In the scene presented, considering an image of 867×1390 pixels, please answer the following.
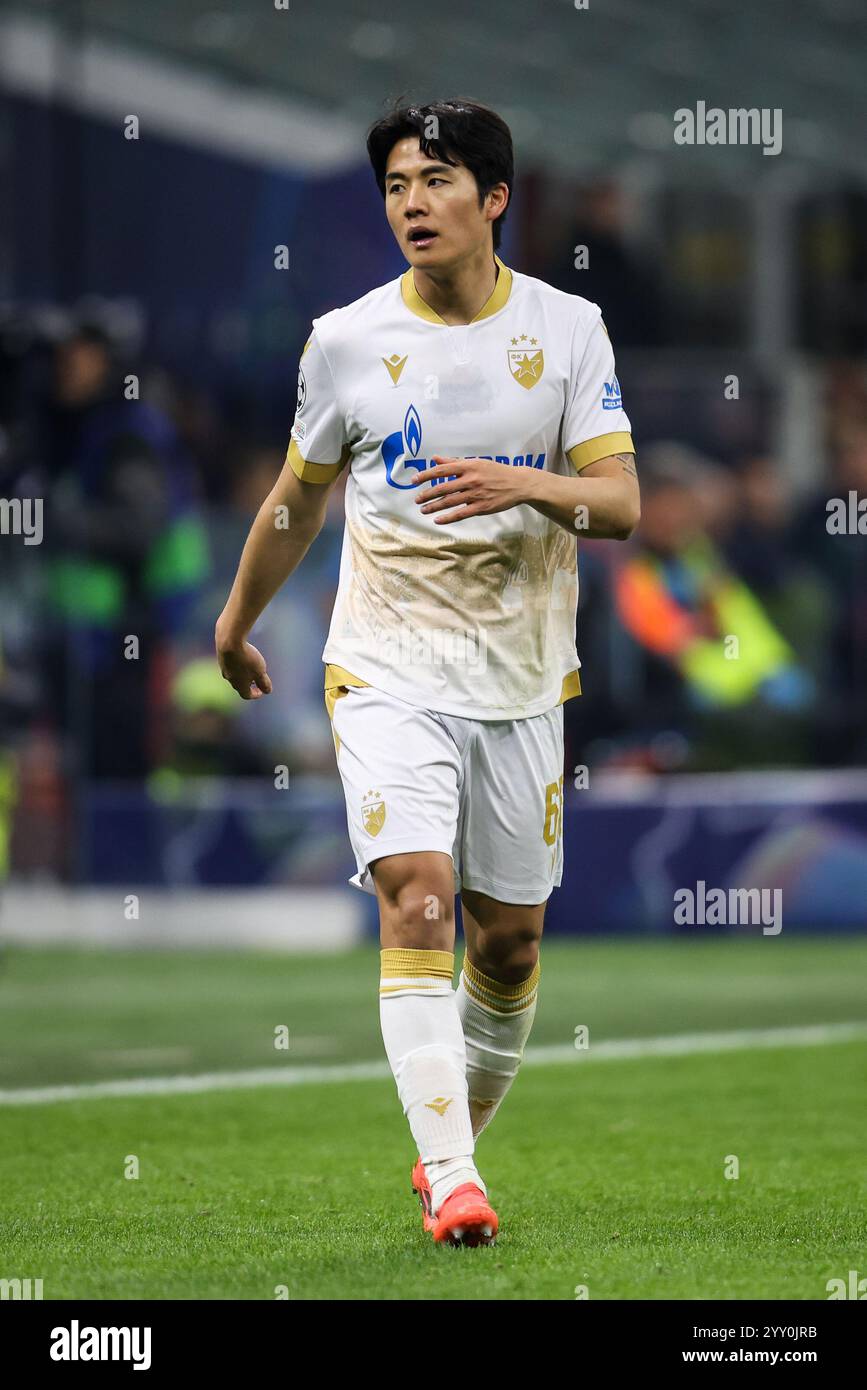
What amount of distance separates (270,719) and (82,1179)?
8.47 m

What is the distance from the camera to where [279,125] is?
15.6 meters

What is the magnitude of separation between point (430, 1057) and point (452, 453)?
129 cm

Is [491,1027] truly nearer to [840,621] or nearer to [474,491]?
[474,491]

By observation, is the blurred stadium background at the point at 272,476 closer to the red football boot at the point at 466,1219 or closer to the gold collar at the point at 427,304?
the gold collar at the point at 427,304

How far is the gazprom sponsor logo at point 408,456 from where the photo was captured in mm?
5199

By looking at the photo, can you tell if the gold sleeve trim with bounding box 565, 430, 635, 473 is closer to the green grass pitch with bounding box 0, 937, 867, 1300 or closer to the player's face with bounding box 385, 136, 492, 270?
the player's face with bounding box 385, 136, 492, 270

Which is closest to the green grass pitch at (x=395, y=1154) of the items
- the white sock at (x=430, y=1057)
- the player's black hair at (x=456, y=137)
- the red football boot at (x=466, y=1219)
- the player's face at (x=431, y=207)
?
the red football boot at (x=466, y=1219)

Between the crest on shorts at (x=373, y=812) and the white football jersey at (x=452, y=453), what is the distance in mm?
244

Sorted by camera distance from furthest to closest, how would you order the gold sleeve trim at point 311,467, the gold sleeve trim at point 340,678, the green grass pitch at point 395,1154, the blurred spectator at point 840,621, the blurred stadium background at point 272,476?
1. the blurred spectator at point 840,621
2. the blurred stadium background at point 272,476
3. the gold sleeve trim at point 311,467
4. the gold sleeve trim at point 340,678
5. the green grass pitch at point 395,1154

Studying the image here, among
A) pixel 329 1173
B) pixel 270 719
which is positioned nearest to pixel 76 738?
pixel 270 719

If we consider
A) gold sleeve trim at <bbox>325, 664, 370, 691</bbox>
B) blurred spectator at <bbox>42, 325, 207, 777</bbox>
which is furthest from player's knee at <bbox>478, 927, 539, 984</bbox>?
blurred spectator at <bbox>42, 325, 207, 777</bbox>

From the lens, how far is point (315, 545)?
48.1 feet

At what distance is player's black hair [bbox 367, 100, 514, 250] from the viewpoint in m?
5.18

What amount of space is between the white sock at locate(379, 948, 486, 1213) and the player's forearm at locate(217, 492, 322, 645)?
3.06 feet
